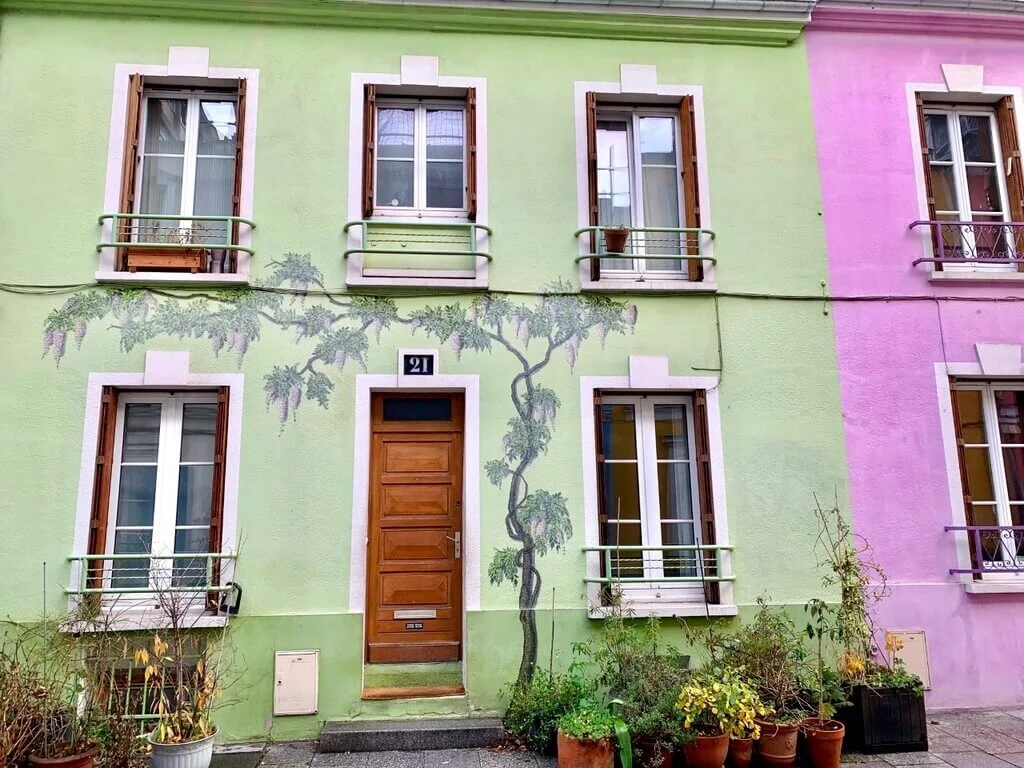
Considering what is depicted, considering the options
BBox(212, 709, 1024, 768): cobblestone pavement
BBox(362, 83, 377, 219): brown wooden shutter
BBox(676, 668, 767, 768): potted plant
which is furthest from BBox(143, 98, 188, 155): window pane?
BBox(676, 668, 767, 768): potted plant

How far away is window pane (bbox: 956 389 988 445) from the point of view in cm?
709

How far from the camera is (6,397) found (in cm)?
620

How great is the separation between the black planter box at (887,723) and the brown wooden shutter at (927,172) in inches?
158

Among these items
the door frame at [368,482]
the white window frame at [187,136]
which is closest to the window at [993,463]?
the door frame at [368,482]

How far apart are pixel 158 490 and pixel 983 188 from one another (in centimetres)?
840

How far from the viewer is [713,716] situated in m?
5.18

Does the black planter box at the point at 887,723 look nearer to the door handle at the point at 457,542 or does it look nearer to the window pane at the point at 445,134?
the door handle at the point at 457,542

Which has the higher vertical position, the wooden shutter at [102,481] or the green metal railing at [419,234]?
the green metal railing at [419,234]

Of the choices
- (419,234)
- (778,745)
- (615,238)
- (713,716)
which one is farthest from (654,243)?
(778,745)

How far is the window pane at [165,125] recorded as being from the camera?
6.97 metres

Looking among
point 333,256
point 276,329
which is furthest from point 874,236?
point 276,329

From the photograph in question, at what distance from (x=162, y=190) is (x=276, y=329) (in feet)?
5.93

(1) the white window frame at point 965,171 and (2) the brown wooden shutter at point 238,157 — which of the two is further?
(1) the white window frame at point 965,171

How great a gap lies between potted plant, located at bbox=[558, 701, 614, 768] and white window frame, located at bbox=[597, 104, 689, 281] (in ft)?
12.4
